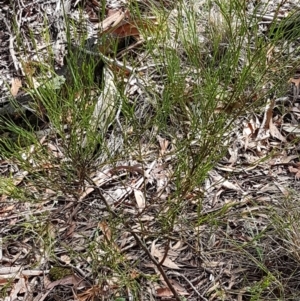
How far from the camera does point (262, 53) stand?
75.5 inches

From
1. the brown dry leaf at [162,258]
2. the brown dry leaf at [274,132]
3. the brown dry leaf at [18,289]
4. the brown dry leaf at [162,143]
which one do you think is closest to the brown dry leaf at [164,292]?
the brown dry leaf at [162,258]

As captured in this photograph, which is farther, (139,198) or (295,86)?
(295,86)

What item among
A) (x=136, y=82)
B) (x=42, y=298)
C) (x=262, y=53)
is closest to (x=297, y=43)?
(x=136, y=82)

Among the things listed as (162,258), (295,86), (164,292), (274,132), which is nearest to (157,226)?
(162,258)

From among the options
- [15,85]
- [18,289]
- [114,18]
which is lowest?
[18,289]

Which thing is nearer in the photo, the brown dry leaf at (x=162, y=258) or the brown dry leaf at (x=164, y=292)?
the brown dry leaf at (x=164, y=292)

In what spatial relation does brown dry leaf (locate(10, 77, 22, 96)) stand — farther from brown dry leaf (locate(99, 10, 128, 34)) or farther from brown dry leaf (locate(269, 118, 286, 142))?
brown dry leaf (locate(269, 118, 286, 142))

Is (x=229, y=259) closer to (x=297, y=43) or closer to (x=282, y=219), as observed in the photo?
(x=282, y=219)

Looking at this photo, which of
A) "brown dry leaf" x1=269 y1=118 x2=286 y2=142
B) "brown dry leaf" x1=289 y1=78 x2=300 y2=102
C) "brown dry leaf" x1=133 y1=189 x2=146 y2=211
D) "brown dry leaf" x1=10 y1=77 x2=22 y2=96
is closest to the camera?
"brown dry leaf" x1=133 y1=189 x2=146 y2=211

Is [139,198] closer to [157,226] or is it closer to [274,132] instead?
[157,226]

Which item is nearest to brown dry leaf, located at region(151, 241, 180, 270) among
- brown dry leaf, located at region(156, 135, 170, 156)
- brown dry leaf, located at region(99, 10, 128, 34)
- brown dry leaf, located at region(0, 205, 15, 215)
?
brown dry leaf, located at region(156, 135, 170, 156)

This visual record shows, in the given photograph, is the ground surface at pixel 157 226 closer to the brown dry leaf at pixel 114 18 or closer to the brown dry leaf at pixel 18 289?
the brown dry leaf at pixel 18 289

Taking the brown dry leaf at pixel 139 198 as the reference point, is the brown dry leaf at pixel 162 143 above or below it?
above

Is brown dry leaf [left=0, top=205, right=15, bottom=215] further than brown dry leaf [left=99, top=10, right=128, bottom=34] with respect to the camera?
No
